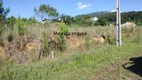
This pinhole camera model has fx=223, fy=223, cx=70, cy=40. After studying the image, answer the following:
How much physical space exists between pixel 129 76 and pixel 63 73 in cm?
172

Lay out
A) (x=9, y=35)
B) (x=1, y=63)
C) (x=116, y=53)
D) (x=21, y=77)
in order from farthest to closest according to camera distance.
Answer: (x=9, y=35), (x=116, y=53), (x=1, y=63), (x=21, y=77)

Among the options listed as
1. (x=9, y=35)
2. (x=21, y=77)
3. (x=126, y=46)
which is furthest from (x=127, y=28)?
(x=21, y=77)

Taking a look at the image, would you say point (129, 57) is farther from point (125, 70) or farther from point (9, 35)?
point (9, 35)

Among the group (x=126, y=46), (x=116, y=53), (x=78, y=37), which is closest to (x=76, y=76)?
(x=116, y=53)

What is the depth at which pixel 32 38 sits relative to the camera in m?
10.2

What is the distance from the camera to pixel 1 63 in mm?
6742

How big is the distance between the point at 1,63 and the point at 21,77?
2.10 m

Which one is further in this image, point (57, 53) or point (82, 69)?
point (57, 53)

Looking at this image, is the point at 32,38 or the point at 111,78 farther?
the point at 32,38

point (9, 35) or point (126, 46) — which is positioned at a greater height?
point (9, 35)

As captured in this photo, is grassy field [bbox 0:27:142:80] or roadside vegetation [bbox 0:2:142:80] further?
roadside vegetation [bbox 0:2:142:80]

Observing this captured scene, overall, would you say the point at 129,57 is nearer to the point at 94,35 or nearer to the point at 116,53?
the point at 116,53

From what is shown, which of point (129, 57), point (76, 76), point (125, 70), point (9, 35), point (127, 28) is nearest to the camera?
point (76, 76)

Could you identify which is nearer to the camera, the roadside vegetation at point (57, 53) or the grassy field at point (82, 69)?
the grassy field at point (82, 69)
